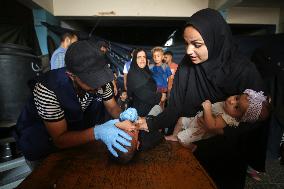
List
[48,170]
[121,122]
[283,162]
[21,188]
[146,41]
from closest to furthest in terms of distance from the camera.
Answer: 1. [21,188]
2. [48,170]
3. [121,122]
4. [283,162]
5. [146,41]

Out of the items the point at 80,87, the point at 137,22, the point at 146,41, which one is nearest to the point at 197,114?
the point at 80,87

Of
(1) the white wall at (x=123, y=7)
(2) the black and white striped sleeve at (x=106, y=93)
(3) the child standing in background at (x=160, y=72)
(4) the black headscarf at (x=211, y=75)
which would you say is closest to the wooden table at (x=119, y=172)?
(4) the black headscarf at (x=211, y=75)

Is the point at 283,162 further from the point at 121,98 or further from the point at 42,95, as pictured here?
the point at 42,95

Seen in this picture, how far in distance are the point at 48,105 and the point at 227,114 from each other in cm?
137

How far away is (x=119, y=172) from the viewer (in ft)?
4.06

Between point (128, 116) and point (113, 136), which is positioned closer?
point (113, 136)

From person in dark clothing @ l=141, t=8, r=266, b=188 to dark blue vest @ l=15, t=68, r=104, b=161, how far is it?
59cm

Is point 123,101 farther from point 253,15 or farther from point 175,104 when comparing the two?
point 253,15

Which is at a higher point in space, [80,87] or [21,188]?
[80,87]

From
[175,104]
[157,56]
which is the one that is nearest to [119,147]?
[175,104]

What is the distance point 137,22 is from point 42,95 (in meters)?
6.66

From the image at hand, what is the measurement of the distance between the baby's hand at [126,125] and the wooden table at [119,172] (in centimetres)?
18

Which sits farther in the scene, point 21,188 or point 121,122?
point 121,122

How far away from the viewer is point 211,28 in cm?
184
